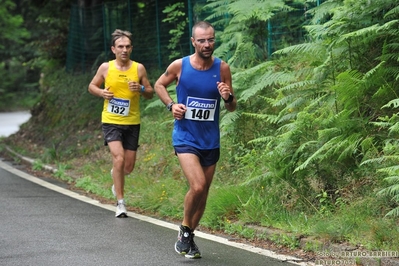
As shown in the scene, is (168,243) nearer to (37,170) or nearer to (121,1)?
(37,170)

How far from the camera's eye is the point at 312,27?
10352 millimetres

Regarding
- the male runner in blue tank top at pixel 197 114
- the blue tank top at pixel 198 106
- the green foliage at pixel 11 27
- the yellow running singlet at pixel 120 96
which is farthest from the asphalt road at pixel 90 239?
the green foliage at pixel 11 27

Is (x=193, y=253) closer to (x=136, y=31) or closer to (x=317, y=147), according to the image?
(x=317, y=147)

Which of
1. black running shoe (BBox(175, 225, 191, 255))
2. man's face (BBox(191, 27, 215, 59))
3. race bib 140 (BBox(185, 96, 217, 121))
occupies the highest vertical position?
man's face (BBox(191, 27, 215, 59))

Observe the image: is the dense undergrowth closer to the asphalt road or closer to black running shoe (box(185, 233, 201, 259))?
the asphalt road

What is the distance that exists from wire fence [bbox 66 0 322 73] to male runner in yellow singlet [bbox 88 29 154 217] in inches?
138

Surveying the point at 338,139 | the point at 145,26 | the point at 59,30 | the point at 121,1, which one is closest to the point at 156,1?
the point at 145,26

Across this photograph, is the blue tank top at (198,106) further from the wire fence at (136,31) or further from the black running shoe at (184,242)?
the wire fence at (136,31)

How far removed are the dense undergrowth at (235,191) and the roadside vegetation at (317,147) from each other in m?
0.02

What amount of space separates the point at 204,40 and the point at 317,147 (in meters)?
2.42

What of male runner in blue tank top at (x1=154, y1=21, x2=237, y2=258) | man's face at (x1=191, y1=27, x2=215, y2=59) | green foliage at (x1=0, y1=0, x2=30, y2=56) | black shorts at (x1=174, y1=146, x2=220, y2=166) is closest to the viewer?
man's face at (x1=191, y1=27, x2=215, y2=59)

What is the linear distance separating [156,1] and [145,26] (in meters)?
0.88

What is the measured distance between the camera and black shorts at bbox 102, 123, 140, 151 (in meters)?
11.4

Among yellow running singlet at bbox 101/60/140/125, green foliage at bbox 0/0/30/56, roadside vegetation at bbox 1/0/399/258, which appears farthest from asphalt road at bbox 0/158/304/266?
green foliage at bbox 0/0/30/56
